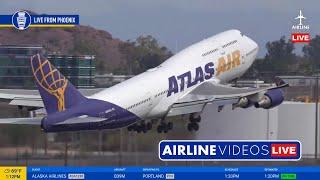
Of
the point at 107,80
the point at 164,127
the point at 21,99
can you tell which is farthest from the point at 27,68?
the point at 164,127

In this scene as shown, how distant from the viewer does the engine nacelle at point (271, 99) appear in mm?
72125

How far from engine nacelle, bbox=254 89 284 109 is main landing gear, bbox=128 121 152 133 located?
303 inches

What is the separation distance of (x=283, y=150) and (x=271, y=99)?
2012 cm

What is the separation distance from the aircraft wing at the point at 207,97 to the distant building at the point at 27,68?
15.0m

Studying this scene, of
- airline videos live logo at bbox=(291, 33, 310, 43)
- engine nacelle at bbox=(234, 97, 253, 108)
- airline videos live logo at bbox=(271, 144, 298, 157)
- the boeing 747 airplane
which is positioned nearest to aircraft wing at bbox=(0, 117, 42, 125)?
the boeing 747 airplane

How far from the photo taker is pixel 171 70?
261 feet

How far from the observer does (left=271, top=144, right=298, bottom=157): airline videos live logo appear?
51938 millimetres

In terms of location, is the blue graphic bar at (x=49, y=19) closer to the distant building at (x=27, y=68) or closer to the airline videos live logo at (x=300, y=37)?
the distant building at (x=27, y=68)

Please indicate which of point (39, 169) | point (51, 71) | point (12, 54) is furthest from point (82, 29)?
point (39, 169)

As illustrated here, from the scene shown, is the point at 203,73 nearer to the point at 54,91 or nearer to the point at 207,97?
the point at 207,97

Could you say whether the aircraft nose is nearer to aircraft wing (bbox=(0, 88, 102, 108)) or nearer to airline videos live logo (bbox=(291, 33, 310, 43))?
airline videos live logo (bbox=(291, 33, 310, 43))

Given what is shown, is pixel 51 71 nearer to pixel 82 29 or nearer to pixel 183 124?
pixel 183 124

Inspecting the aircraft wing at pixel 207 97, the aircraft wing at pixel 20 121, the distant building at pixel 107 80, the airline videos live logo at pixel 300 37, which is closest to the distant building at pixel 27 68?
the distant building at pixel 107 80

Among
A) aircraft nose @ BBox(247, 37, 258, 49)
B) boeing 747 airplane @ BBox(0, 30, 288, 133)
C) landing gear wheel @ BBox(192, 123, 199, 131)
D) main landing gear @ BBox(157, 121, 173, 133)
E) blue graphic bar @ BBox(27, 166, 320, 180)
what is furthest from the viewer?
aircraft nose @ BBox(247, 37, 258, 49)
